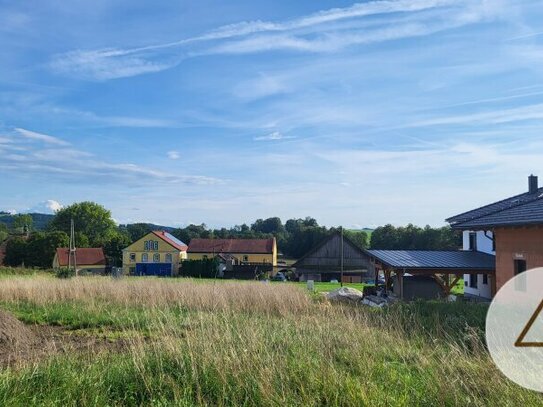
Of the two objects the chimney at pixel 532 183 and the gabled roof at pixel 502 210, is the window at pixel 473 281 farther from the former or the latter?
the chimney at pixel 532 183

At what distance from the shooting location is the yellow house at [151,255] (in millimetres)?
70562

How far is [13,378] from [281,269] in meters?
62.9

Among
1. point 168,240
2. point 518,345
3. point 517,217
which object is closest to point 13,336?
point 518,345

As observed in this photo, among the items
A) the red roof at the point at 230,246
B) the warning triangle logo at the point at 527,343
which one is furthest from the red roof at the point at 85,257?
the warning triangle logo at the point at 527,343

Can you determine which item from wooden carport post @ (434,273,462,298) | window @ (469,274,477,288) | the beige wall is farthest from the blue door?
the beige wall

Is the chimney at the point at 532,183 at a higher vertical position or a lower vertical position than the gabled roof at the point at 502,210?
higher

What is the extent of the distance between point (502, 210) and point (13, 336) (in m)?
19.1

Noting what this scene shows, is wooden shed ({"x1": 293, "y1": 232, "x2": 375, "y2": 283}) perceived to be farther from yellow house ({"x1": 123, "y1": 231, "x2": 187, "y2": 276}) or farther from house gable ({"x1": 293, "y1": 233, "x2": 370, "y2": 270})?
yellow house ({"x1": 123, "y1": 231, "x2": 187, "y2": 276})

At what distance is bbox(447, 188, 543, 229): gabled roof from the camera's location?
720 inches

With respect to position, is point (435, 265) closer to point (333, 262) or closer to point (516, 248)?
point (516, 248)

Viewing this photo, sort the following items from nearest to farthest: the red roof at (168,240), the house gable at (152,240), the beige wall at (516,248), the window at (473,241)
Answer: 1. the beige wall at (516,248)
2. the window at (473,241)
3. the house gable at (152,240)
4. the red roof at (168,240)

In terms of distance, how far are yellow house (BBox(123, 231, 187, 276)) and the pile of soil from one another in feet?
200

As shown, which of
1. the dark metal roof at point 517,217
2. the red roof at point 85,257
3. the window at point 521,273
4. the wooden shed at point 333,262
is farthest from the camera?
the red roof at point 85,257

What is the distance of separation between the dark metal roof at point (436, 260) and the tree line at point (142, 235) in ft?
118
